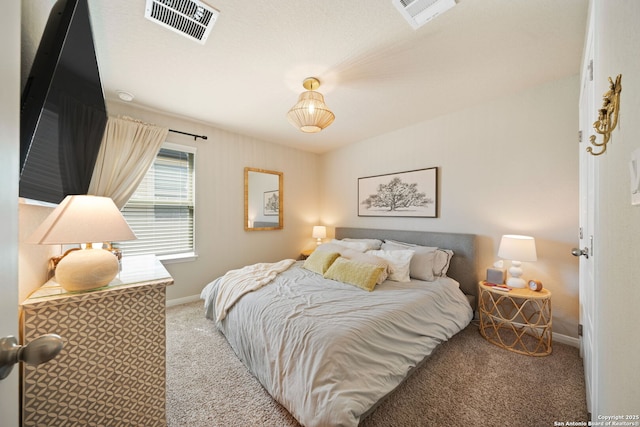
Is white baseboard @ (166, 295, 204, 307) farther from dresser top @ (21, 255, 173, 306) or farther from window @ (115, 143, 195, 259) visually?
dresser top @ (21, 255, 173, 306)

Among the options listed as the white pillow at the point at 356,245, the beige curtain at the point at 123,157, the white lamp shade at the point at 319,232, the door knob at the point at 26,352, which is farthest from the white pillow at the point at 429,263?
the beige curtain at the point at 123,157

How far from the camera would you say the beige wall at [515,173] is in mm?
2205

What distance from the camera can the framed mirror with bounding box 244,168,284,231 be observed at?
12.4 feet

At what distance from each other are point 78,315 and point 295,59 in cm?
210

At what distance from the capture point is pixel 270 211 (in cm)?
407

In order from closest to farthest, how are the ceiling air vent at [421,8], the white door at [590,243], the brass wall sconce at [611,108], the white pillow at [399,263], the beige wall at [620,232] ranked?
the beige wall at [620,232]
the brass wall sconce at [611,108]
the white door at [590,243]
the ceiling air vent at [421,8]
the white pillow at [399,263]

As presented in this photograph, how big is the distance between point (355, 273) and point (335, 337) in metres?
1.00

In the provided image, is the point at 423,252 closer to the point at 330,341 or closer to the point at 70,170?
the point at 330,341

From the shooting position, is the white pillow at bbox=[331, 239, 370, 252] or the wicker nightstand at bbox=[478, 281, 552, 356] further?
the white pillow at bbox=[331, 239, 370, 252]

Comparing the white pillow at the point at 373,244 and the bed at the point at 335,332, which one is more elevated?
the white pillow at the point at 373,244

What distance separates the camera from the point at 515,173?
2490 millimetres

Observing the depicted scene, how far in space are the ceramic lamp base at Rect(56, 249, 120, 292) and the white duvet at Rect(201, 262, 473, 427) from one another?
0.99m

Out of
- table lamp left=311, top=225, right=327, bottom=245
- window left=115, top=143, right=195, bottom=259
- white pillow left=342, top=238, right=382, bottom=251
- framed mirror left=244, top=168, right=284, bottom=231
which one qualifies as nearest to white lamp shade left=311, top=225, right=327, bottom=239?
table lamp left=311, top=225, right=327, bottom=245

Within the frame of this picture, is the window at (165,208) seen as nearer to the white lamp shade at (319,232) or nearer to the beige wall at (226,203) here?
the beige wall at (226,203)
